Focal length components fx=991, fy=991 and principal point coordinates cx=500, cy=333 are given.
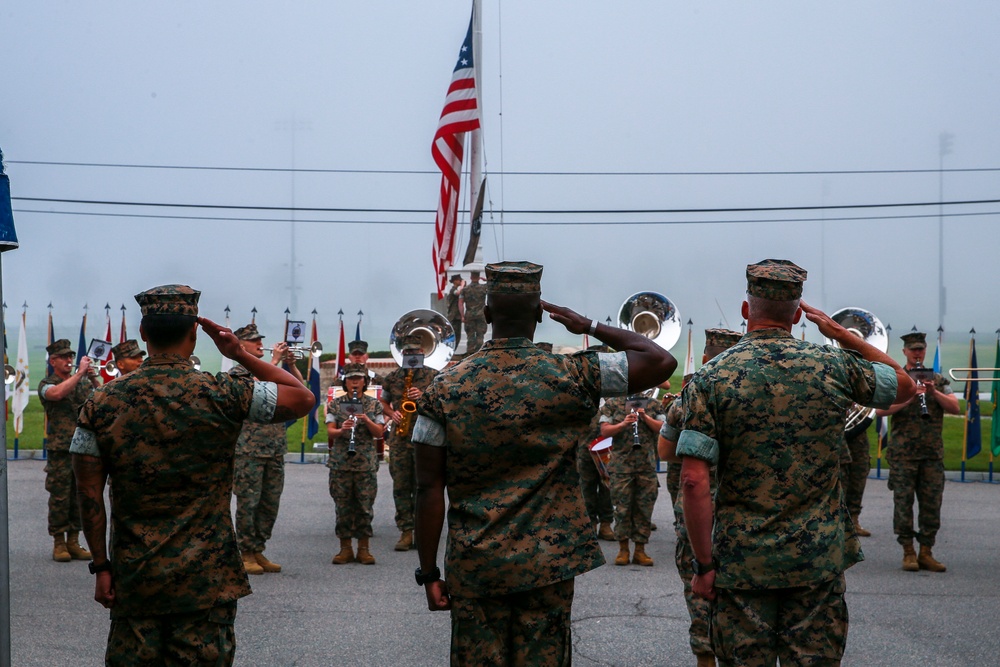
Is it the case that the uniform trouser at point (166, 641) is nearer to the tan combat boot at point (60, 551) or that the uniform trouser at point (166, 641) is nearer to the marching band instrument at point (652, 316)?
the tan combat boot at point (60, 551)

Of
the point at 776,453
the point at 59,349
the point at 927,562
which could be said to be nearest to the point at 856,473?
the point at 927,562

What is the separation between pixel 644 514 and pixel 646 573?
720mm

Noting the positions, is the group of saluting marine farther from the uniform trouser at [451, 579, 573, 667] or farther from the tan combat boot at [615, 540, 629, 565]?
the tan combat boot at [615, 540, 629, 565]

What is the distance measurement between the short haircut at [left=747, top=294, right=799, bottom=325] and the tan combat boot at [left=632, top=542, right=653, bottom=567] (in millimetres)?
5734

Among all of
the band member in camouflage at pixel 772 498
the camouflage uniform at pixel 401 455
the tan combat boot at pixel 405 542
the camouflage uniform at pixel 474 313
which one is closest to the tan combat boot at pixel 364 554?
the tan combat boot at pixel 405 542

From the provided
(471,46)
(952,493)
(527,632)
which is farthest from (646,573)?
(471,46)

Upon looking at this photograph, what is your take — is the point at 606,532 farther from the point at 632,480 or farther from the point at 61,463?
the point at 61,463

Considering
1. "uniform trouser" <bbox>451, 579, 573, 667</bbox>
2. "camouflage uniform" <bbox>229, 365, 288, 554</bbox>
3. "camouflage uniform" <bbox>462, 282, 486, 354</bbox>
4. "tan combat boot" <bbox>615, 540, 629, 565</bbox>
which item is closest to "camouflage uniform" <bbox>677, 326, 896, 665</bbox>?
"uniform trouser" <bbox>451, 579, 573, 667</bbox>

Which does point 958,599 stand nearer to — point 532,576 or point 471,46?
point 532,576

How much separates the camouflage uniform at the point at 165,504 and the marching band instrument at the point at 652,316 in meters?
7.34

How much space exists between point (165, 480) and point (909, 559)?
299 inches

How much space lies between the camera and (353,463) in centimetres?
988

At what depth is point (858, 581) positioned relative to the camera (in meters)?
8.73

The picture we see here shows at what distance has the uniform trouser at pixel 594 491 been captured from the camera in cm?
1087
